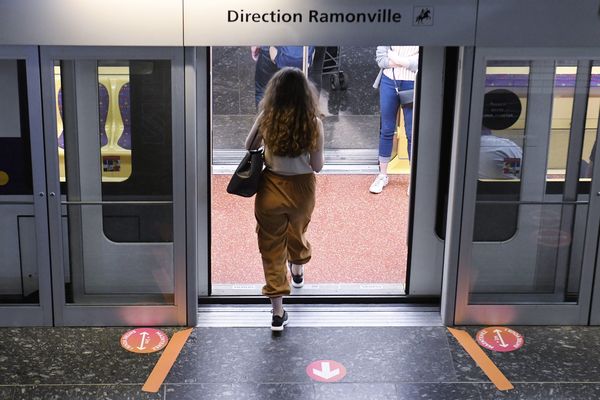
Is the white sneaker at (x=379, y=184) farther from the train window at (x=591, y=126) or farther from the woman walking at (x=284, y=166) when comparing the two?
the train window at (x=591, y=126)

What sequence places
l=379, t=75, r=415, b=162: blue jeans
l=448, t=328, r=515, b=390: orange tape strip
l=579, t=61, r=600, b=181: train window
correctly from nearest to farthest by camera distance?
1. l=448, t=328, r=515, b=390: orange tape strip
2. l=579, t=61, r=600, b=181: train window
3. l=379, t=75, r=415, b=162: blue jeans

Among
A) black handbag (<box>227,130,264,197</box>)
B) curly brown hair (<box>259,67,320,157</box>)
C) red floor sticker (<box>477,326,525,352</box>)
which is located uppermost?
curly brown hair (<box>259,67,320,157</box>)

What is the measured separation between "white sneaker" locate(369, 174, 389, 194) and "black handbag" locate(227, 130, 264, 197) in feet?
10.5

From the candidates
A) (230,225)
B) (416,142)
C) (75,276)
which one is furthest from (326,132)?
(75,276)

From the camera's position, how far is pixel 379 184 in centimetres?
724

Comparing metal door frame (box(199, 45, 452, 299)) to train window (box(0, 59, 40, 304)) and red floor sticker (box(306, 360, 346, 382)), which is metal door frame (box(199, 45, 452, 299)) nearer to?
red floor sticker (box(306, 360, 346, 382))

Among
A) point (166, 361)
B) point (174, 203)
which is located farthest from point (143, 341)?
point (174, 203)

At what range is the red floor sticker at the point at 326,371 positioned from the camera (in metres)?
3.88

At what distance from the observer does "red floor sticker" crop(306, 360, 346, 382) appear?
3885 millimetres

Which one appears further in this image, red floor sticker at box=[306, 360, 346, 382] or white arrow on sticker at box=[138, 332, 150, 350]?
white arrow on sticker at box=[138, 332, 150, 350]

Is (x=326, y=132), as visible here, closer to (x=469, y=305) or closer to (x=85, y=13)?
(x=469, y=305)

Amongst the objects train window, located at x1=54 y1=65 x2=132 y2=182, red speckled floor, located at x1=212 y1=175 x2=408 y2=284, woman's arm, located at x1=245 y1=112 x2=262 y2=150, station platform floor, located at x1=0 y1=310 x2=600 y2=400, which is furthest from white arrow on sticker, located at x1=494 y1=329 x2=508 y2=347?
train window, located at x1=54 y1=65 x2=132 y2=182

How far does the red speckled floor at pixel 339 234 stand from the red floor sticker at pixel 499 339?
2.94 feet

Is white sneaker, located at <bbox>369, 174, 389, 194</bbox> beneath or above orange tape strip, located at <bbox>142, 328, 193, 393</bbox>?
above
